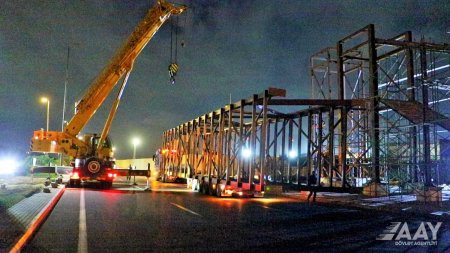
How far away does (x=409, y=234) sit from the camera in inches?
391

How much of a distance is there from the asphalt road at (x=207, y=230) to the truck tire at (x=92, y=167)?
30.9ft

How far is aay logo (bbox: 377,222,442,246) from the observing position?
8953 mm

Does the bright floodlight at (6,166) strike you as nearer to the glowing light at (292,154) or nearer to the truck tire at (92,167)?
the truck tire at (92,167)

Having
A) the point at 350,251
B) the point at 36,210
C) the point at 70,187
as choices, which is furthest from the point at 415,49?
the point at 70,187

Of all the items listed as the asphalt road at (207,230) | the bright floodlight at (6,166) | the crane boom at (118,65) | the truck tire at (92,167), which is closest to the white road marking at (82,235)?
the asphalt road at (207,230)

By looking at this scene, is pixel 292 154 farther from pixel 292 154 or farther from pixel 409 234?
pixel 409 234

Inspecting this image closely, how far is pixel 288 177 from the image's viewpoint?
24047 mm

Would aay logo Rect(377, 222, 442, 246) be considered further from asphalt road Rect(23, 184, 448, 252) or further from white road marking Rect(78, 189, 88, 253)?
white road marking Rect(78, 189, 88, 253)

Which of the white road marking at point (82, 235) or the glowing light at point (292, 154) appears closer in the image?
the white road marking at point (82, 235)

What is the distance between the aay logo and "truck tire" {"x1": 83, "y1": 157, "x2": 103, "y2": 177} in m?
17.6

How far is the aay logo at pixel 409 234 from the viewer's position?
8.95 metres

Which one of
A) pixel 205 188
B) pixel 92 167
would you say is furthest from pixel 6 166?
pixel 205 188

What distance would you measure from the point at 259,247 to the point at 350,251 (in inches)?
67.9

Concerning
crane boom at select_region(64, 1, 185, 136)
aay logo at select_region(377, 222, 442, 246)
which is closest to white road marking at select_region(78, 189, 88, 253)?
aay logo at select_region(377, 222, 442, 246)
